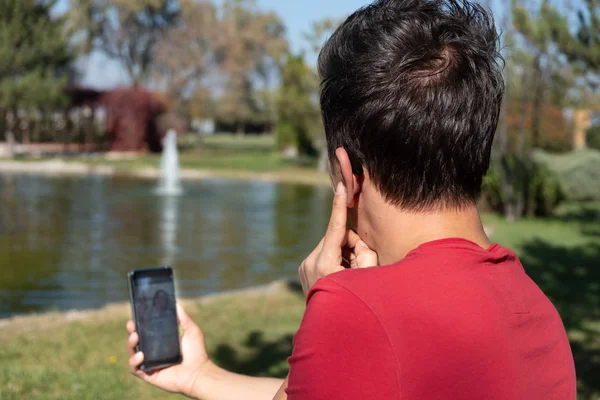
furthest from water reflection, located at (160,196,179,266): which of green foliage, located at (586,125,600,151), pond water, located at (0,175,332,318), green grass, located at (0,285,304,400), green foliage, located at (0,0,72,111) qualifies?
green foliage, located at (586,125,600,151)

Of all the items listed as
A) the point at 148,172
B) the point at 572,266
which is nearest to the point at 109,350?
the point at 572,266

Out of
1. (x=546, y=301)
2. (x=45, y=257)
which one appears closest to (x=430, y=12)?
(x=546, y=301)

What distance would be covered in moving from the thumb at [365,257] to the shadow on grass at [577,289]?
3418 mm

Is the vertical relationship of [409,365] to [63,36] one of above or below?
below

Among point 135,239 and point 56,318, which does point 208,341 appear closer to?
point 56,318

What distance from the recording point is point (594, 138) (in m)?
31.5

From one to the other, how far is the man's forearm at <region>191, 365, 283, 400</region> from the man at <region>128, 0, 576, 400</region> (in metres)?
0.54

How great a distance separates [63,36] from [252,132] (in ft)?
148

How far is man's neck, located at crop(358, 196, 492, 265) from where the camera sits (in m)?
1.39

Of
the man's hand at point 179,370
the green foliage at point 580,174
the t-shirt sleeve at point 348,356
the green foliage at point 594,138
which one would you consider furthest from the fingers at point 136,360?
the green foliage at point 594,138

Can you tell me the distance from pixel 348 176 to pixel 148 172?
26.5 meters

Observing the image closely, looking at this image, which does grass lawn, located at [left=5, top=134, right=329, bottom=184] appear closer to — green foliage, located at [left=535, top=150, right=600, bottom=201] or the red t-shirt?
green foliage, located at [left=535, top=150, right=600, bottom=201]

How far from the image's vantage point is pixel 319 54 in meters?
1.49

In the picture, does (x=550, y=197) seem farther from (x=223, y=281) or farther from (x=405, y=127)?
(x=405, y=127)
